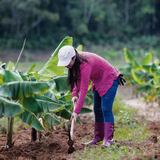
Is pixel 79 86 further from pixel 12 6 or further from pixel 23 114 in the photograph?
pixel 12 6

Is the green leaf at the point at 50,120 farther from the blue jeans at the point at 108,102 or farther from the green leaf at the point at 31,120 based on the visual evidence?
the blue jeans at the point at 108,102

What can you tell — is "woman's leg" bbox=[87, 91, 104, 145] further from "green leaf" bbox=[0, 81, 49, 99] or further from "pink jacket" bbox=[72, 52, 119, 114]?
"green leaf" bbox=[0, 81, 49, 99]

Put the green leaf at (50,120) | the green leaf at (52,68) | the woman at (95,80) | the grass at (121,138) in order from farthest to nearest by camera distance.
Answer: the green leaf at (52,68) → the green leaf at (50,120) → the woman at (95,80) → the grass at (121,138)

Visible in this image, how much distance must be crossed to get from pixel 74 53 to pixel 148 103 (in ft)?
24.1

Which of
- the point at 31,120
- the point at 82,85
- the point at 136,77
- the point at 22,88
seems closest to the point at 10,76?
the point at 22,88

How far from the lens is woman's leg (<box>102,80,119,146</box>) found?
7.63 m

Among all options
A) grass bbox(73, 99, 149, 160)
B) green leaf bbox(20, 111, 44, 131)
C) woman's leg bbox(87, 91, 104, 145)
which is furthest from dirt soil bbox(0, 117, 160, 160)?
green leaf bbox(20, 111, 44, 131)

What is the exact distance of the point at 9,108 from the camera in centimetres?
732

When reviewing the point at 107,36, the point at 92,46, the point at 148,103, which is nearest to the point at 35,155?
the point at 148,103

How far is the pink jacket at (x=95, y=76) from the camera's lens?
23.7 ft

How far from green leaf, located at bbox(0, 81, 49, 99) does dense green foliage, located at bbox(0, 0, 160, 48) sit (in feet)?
96.6

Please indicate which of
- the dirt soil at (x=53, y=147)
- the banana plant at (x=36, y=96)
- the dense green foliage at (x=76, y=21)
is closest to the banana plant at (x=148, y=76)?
the dirt soil at (x=53, y=147)

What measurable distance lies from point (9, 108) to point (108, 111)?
54.2 inches

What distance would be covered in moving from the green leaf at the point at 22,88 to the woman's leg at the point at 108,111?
0.84 meters
